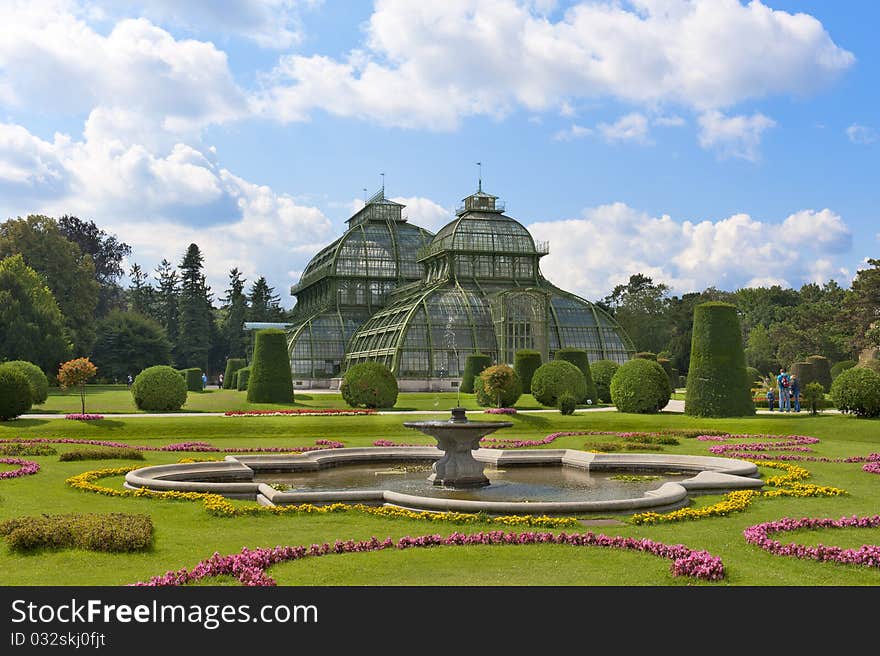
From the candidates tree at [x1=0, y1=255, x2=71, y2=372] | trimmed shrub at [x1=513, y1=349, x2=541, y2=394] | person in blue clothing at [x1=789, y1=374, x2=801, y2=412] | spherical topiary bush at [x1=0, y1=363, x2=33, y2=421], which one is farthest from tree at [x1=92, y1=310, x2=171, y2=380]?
person in blue clothing at [x1=789, y1=374, x2=801, y2=412]

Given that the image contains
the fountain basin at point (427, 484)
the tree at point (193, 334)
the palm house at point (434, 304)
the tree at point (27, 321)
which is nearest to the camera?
the fountain basin at point (427, 484)

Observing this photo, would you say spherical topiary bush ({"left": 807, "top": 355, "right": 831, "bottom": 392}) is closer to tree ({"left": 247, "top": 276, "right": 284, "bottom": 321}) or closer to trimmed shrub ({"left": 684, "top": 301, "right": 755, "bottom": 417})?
trimmed shrub ({"left": 684, "top": 301, "right": 755, "bottom": 417})

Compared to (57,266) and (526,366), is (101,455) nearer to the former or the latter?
(526,366)

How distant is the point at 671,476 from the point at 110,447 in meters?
16.2

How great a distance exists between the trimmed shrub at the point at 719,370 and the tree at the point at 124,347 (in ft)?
205

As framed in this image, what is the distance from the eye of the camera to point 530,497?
17109 millimetres

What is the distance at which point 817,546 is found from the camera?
11359mm

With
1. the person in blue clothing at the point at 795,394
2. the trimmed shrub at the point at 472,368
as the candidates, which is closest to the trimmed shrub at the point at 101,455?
the person in blue clothing at the point at 795,394

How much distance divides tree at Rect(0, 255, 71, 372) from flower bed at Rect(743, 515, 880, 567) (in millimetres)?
58925

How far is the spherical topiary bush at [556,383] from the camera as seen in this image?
40969 mm

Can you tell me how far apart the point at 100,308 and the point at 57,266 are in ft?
110

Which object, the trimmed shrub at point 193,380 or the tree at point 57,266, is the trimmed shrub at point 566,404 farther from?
the tree at point 57,266
